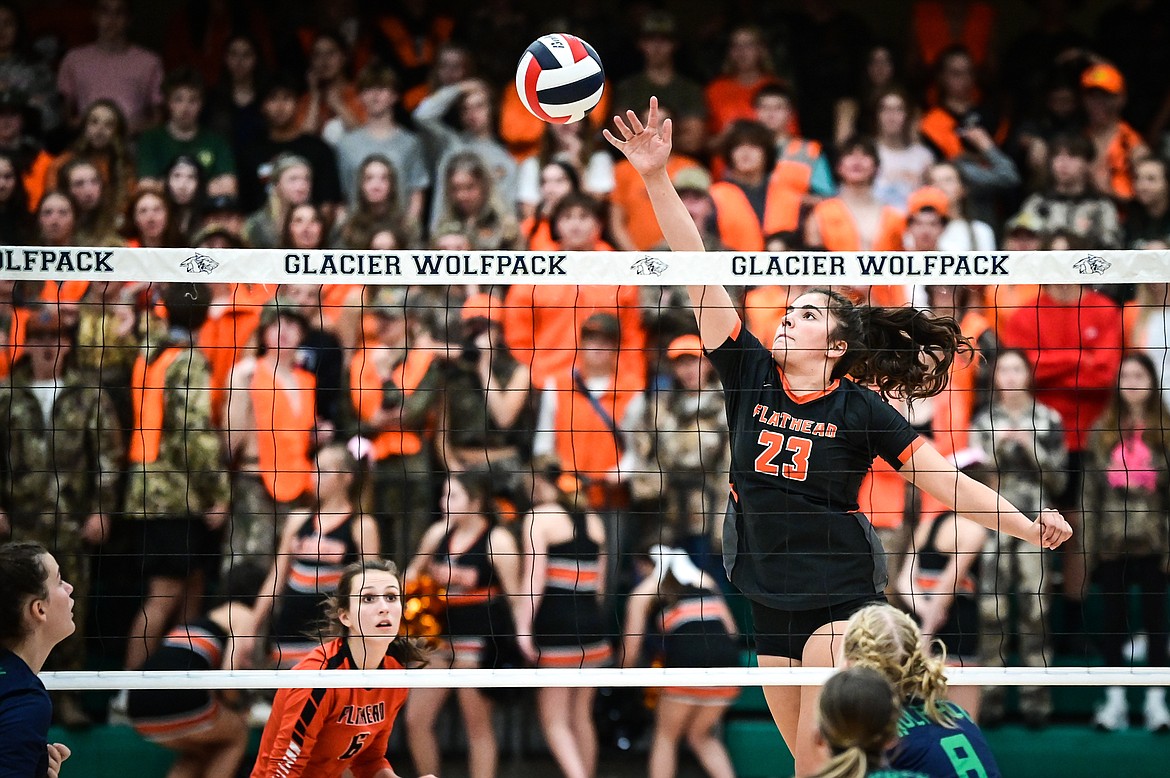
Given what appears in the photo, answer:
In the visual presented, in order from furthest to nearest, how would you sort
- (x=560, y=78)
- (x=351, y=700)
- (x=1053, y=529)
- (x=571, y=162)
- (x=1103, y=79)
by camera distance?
(x=1103, y=79), (x=571, y=162), (x=560, y=78), (x=351, y=700), (x=1053, y=529)

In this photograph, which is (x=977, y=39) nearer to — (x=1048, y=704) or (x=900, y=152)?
(x=900, y=152)

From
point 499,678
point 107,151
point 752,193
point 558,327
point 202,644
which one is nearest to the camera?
point 499,678

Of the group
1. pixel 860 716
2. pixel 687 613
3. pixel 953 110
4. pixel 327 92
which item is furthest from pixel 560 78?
pixel 953 110

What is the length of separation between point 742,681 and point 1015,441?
311 centimetres

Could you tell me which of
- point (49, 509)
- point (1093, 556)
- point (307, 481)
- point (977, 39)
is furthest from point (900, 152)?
point (49, 509)

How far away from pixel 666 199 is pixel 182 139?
522cm

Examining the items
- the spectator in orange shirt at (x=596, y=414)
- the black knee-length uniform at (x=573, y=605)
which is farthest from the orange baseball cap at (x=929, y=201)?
the black knee-length uniform at (x=573, y=605)

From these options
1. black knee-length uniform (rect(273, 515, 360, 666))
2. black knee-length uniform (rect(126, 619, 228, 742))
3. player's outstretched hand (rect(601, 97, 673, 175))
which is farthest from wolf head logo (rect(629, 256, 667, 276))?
black knee-length uniform (rect(126, 619, 228, 742))

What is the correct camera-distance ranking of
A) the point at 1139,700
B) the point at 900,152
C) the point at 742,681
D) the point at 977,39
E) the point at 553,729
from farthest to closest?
the point at 977,39
the point at 900,152
the point at 1139,700
the point at 553,729
the point at 742,681

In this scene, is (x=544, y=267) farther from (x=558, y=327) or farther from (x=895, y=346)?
(x=558, y=327)

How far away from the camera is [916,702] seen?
13.0 ft

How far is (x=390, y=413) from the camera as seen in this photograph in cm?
756

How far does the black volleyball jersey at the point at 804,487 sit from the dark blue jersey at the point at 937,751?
109 centimetres

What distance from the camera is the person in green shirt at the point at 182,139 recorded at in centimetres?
909
